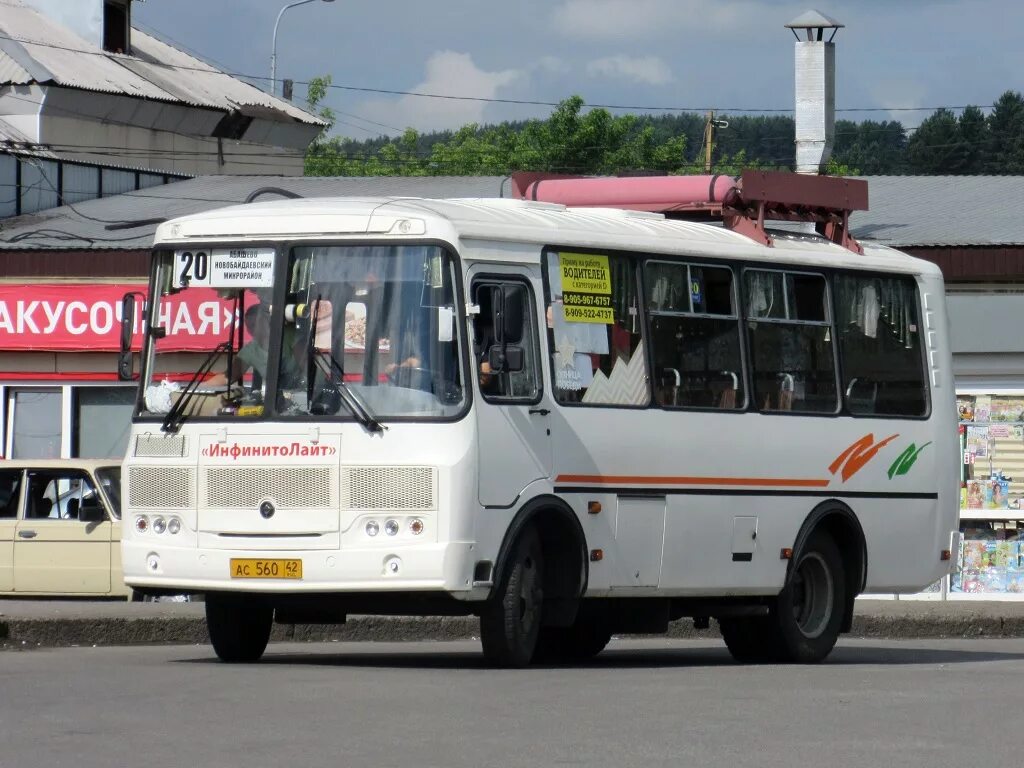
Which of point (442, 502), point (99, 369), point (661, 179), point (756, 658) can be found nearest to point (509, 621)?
point (442, 502)

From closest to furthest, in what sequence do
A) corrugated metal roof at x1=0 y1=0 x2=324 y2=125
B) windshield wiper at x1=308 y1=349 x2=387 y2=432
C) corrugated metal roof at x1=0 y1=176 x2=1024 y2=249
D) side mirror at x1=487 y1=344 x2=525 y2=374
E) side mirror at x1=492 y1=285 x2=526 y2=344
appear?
windshield wiper at x1=308 y1=349 x2=387 y2=432, side mirror at x1=487 y1=344 x2=525 y2=374, side mirror at x1=492 y1=285 x2=526 y2=344, corrugated metal roof at x1=0 y1=176 x2=1024 y2=249, corrugated metal roof at x1=0 y1=0 x2=324 y2=125

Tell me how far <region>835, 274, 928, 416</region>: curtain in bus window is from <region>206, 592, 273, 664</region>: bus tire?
4.59 meters

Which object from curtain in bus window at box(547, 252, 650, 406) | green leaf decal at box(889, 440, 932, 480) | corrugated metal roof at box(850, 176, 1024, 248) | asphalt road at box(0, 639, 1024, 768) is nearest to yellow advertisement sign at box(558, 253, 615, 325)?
curtain in bus window at box(547, 252, 650, 406)

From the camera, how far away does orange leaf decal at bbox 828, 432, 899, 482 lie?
47.9 feet

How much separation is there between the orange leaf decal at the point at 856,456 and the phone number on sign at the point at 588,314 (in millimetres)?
2354

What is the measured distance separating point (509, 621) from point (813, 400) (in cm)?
360

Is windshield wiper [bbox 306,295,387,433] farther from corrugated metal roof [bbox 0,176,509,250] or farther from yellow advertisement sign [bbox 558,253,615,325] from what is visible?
corrugated metal roof [bbox 0,176,509,250]

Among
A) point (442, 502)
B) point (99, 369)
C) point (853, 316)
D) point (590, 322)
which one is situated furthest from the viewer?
point (99, 369)

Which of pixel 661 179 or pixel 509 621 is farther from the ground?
pixel 661 179

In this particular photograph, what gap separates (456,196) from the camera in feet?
106

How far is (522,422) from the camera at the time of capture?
12.2 meters

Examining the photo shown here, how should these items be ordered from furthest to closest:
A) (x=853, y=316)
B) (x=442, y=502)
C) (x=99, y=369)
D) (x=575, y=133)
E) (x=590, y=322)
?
(x=575, y=133), (x=99, y=369), (x=853, y=316), (x=590, y=322), (x=442, y=502)

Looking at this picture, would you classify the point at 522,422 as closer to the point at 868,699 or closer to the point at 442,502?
the point at 442,502

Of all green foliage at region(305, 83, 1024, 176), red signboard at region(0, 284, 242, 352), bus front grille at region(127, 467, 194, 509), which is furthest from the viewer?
green foliage at region(305, 83, 1024, 176)
